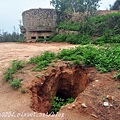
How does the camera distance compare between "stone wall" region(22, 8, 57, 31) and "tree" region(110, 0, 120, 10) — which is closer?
"stone wall" region(22, 8, 57, 31)

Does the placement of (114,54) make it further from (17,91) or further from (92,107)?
(17,91)

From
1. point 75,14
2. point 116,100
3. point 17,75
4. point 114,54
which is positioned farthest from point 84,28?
point 116,100

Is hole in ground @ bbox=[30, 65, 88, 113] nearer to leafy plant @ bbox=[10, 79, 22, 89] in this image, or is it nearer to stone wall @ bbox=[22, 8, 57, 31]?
leafy plant @ bbox=[10, 79, 22, 89]

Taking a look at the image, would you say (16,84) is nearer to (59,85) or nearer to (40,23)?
(59,85)

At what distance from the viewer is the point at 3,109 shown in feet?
13.1

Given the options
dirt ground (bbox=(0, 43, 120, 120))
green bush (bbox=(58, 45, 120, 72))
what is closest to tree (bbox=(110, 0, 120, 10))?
green bush (bbox=(58, 45, 120, 72))

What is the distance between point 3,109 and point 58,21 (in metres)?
12.8

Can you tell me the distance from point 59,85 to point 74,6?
38.0ft

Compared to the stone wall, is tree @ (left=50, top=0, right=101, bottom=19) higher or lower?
higher

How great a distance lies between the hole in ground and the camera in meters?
4.71

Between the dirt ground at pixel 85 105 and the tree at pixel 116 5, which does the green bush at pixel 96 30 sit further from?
the dirt ground at pixel 85 105

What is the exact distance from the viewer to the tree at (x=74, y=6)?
1452cm

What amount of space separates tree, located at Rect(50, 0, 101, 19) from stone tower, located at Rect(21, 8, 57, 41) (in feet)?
2.06

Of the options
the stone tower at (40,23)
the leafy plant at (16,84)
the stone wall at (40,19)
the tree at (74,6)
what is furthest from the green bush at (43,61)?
the stone wall at (40,19)
